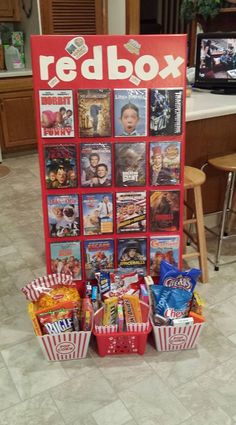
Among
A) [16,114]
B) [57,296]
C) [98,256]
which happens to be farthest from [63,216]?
[16,114]

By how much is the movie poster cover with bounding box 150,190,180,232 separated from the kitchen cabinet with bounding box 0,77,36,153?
3065 mm

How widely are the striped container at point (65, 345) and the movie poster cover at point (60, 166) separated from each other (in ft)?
2.22

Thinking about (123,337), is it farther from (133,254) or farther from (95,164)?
(95,164)

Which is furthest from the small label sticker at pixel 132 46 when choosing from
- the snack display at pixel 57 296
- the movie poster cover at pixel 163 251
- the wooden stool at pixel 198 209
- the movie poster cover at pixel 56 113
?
the snack display at pixel 57 296

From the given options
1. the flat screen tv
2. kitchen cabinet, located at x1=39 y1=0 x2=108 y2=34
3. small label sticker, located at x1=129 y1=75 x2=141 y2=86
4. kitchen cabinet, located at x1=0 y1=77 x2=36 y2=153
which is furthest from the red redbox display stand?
kitchen cabinet, located at x1=39 y1=0 x2=108 y2=34

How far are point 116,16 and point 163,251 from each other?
3.63m

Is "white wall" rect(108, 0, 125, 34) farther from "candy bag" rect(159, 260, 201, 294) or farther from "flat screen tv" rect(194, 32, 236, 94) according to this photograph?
"candy bag" rect(159, 260, 201, 294)

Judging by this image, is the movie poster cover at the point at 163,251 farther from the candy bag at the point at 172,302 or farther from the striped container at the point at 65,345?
the striped container at the point at 65,345

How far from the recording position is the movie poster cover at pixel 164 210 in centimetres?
201

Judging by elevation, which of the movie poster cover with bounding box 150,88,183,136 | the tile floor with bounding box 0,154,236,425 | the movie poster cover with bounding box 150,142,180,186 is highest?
the movie poster cover with bounding box 150,88,183,136

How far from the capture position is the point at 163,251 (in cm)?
211

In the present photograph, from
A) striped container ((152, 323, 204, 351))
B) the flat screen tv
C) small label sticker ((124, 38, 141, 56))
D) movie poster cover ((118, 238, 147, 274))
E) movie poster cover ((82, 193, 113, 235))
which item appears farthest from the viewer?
the flat screen tv

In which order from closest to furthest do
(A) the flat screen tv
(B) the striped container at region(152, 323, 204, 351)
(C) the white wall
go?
(B) the striped container at region(152, 323, 204, 351), (A) the flat screen tv, (C) the white wall

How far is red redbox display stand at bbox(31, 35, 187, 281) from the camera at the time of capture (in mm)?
1762
